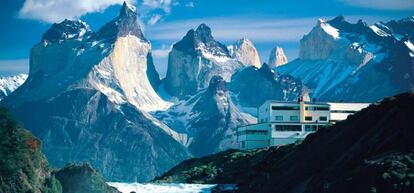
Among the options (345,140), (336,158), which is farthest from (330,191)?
(345,140)

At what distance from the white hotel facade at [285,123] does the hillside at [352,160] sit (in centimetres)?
3817

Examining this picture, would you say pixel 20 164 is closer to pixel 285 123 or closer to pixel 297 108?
pixel 285 123

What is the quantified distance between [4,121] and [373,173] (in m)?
49.8

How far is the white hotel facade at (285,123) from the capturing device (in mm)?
179625

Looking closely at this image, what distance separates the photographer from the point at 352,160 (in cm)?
8694

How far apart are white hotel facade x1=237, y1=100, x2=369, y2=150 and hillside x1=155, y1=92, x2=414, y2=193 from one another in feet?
125

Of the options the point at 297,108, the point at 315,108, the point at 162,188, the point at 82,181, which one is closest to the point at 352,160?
the point at 162,188

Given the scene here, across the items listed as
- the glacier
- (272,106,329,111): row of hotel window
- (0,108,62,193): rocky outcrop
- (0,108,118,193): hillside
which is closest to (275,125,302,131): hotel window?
(272,106,329,111): row of hotel window

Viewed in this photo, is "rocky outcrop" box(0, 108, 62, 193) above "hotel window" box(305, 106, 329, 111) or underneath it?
underneath

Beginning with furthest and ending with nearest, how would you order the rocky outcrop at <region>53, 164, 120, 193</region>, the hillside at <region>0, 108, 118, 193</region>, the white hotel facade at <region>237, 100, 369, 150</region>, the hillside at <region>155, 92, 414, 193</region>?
the white hotel facade at <region>237, 100, 369, 150</region> → the rocky outcrop at <region>53, 164, 120, 193</region> → the hillside at <region>0, 108, 118, 193</region> → the hillside at <region>155, 92, 414, 193</region>

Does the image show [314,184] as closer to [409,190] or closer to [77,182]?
[409,190]

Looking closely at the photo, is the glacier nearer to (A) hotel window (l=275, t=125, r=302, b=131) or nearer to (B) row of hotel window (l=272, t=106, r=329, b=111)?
(A) hotel window (l=275, t=125, r=302, b=131)

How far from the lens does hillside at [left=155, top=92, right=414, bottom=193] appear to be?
243 ft

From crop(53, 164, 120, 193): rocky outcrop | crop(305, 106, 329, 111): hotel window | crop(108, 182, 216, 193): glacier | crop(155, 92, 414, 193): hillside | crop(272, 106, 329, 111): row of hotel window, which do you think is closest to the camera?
crop(155, 92, 414, 193): hillside
